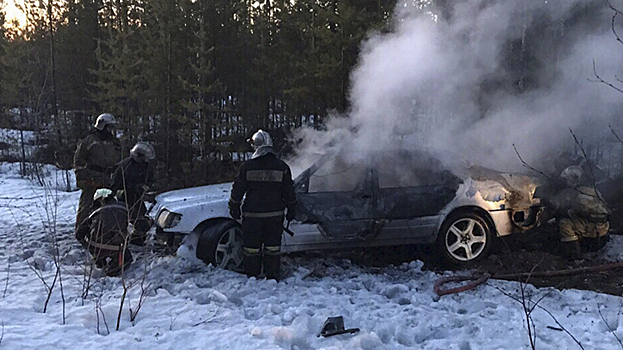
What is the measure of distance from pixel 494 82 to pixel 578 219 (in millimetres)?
3618

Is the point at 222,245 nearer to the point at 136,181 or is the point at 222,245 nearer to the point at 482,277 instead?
the point at 136,181

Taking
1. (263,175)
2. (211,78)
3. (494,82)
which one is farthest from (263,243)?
(211,78)

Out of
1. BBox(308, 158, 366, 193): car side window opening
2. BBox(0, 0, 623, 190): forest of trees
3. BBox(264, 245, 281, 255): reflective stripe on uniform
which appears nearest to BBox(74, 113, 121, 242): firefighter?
BBox(264, 245, 281, 255): reflective stripe on uniform

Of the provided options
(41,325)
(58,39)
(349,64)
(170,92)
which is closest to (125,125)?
(170,92)

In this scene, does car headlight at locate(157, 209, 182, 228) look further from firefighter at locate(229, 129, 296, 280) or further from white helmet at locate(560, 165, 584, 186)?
white helmet at locate(560, 165, 584, 186)

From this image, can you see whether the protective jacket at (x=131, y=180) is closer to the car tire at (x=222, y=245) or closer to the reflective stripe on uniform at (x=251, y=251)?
the car tire at (x=222, y=245)

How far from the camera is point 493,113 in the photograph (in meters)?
8.69

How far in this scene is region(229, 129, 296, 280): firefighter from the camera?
5410 mm

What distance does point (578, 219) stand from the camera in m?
6.43

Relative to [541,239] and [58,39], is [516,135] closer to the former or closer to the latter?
[541,239]

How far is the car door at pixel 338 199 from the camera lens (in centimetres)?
590

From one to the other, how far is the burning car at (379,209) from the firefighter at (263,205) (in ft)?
1.31

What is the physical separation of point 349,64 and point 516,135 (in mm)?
5973

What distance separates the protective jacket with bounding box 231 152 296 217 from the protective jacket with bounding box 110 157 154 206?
4.75 feet
